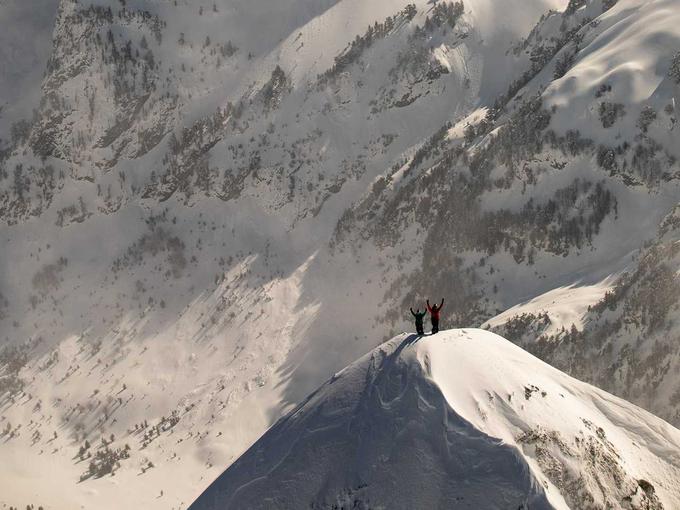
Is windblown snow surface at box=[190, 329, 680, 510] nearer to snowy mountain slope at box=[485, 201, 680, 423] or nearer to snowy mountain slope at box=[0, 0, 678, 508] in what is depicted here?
snowy mountain slope at box=[485, 201, 680, 423]

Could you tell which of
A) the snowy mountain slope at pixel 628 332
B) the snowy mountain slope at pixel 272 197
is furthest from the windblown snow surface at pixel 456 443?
the snowy mountain slope at pixel 272 197

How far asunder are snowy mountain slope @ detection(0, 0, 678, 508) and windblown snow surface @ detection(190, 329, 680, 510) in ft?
118

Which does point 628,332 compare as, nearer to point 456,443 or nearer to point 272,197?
point 456,443

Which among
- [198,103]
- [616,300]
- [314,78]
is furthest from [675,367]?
[198,103]

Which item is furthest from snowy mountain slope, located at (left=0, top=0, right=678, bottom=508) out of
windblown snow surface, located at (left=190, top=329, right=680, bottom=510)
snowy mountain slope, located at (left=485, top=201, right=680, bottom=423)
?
windblown snow surface, located at (left=190, top=329, right=680, bottom=510)

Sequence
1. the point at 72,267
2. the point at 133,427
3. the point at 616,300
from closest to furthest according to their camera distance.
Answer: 1. the point at 616,300
2. the point at 133,427
3. the point at 72,267

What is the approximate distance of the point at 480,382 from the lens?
26500 millimetres

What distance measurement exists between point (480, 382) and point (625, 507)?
5.02 metres

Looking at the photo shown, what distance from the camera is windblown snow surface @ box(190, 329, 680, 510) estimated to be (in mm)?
24859

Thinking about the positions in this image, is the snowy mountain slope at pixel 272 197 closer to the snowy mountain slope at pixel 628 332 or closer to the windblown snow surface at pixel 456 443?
Answer: the snowy mountain slope at pixel 628 332

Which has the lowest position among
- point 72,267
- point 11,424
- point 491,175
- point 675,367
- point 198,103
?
point 675,367

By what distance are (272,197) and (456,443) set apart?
8484cm

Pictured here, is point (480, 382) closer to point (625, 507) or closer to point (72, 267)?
point (625, 507)

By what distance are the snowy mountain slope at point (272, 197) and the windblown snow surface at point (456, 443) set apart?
3588cm
